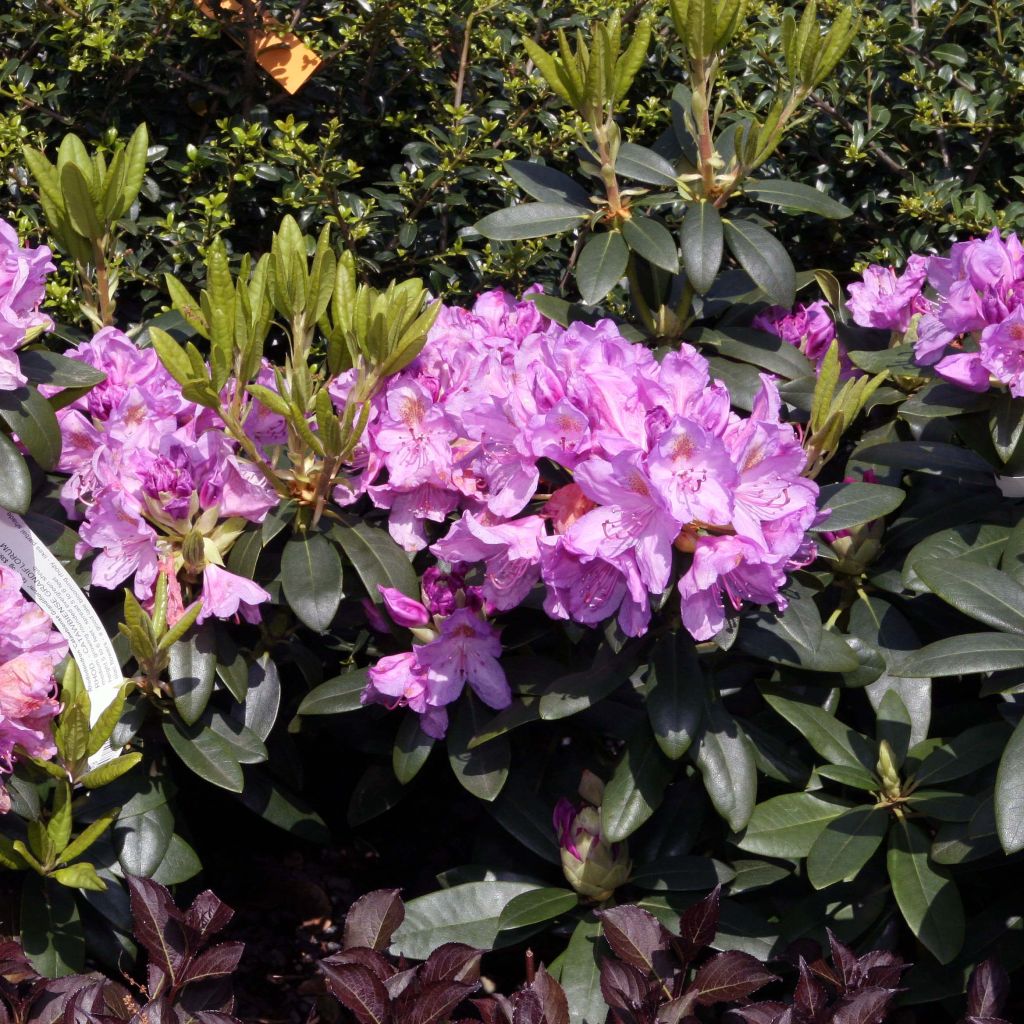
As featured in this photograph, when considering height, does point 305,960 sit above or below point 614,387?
below

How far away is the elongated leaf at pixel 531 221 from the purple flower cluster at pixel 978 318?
59 cm

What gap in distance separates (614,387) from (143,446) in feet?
2.35

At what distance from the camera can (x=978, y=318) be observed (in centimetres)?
186

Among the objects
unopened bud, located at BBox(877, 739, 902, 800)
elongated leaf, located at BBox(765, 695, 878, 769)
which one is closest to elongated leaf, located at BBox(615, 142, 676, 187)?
elongated leaf, located at BBox(765, 695, 878, 769)

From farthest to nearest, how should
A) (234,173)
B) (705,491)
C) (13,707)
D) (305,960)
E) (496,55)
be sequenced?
1. (496,55)
2. (234,173)
3. (305,960)
4. (13,707)
5. (705,491)

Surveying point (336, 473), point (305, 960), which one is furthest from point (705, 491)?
point (305, 960)

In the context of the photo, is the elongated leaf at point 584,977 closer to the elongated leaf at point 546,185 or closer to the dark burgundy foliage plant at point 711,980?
the dark burgundy foliage plant at point 711,980

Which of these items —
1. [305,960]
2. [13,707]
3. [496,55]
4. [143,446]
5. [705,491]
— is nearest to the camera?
[705,491]

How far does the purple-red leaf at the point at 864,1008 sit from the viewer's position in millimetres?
1425

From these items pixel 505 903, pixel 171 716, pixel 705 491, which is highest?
pixel 705 491

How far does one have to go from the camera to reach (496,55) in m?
3.03

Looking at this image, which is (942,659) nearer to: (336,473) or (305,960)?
(336,473)

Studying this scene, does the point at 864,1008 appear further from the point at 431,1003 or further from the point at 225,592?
the point at 225,592

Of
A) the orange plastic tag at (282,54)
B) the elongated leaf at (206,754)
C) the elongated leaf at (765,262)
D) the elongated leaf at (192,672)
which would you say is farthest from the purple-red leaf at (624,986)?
the orange plastic tag at (282,54)
